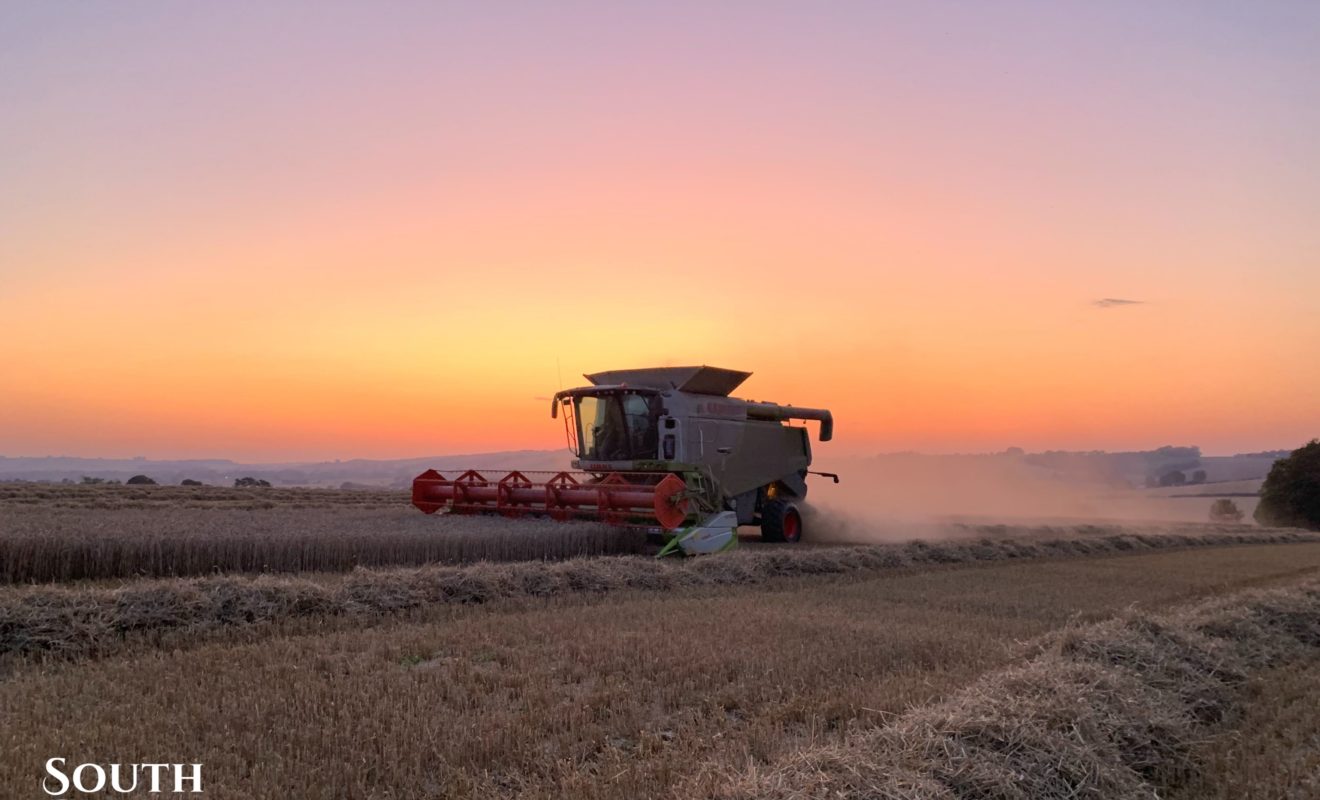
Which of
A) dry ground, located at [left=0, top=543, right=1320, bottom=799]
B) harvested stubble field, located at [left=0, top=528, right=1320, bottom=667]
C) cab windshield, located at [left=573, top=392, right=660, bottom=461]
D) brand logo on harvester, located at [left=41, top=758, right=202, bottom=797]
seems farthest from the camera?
cab windshield, located at [left=573, top=392, right=660, bottom=461]

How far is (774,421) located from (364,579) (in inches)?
418

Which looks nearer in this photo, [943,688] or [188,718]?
[188,718]

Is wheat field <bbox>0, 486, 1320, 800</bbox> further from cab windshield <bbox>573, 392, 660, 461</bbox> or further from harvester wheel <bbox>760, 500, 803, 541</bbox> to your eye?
harvester wheel <bbox>760, 500, 803, 541</bbox>

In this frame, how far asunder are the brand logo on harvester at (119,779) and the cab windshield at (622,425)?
10718 millimetres

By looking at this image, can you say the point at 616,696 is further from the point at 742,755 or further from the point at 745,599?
the point at 745,599

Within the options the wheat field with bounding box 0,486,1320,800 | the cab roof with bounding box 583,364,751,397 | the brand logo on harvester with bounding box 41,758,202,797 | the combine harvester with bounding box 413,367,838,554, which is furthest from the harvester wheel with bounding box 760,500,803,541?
the brand logo on harvester with bounding box 41,758,202,797

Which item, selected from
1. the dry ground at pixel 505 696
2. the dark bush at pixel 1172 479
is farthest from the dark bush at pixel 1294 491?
the dark bush at pixel 1172 479

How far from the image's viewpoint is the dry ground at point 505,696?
346 centimetres

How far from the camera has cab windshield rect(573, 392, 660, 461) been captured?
1399 centimetres

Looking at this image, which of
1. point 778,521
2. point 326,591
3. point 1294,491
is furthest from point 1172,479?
point 326,591

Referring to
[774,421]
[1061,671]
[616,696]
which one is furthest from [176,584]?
[774,421]

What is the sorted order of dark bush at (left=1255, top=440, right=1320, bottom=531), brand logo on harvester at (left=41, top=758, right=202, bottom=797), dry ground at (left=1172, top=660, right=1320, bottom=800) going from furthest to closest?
dark bush at (left=1255, top=440, right=1320, bottom=531) < dry ground at (left=1172, top=660, right=1320, bottom=800) < brand logo on harvester at (left=41, top=758, right=202, bottom=797)

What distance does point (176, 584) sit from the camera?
650 centimetres

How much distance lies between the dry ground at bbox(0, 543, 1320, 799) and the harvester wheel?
7907 millimetres
